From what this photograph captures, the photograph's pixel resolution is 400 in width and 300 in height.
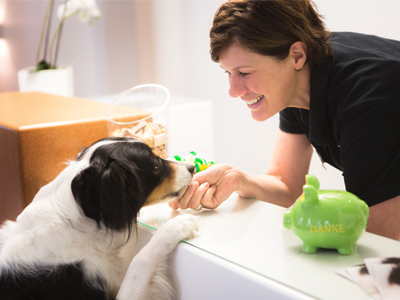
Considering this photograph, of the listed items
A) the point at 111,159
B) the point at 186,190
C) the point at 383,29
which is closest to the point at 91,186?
the point at 111,159

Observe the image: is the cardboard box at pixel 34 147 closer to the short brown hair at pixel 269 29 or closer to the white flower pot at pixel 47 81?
the short brown hair at pixel 269 29

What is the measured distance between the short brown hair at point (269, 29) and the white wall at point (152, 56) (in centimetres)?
167

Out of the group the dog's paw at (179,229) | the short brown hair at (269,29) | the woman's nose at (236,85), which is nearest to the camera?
the dog's paw at (179,229)

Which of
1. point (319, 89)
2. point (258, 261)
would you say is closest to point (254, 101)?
point (319, 89)

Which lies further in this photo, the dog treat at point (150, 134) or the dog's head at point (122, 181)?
the dog treat at point (150, 134)

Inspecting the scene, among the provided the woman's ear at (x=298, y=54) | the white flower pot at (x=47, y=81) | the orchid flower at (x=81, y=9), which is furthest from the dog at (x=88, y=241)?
the orchid flower at (x=81, y=9)

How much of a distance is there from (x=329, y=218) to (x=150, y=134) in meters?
0.82

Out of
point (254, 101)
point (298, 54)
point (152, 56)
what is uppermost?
point (298, 54)

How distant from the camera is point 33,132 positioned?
1.43 m

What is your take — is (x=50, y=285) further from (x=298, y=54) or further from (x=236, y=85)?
(x=298, y=54)

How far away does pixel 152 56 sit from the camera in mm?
3883

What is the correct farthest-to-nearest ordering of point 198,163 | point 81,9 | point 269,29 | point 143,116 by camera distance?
1. point 81,9
2. point 143,116
3. point 198,163
4. point 269,29

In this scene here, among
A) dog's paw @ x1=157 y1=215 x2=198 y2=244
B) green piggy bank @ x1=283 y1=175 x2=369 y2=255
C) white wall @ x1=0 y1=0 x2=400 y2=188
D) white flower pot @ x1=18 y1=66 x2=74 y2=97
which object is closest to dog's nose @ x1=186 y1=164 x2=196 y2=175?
dog's paw @ x1=157 y1=215 x2=198 y2=244

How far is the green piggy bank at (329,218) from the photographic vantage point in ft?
2.32
